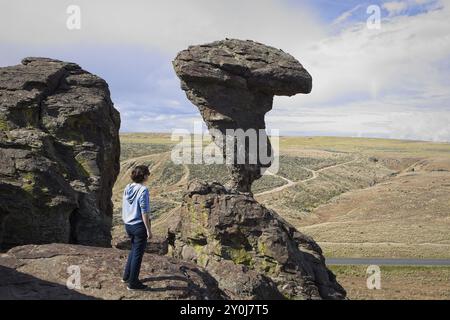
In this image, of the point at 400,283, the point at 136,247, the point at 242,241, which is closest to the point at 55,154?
the point at 242,241

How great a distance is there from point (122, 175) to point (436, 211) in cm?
6644

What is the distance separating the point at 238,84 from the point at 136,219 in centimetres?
1682

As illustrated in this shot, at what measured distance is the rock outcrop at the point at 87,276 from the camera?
39.8 feet

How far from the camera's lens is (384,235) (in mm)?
65312

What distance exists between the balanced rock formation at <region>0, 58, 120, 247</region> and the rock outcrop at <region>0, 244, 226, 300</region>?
298 cm

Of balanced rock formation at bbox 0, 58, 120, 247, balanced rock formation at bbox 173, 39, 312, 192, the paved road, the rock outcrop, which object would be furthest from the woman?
the paved road

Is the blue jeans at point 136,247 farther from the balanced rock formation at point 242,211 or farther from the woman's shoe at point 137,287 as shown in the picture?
the balanced rock formation at point 242,211

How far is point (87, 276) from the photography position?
12852 millimetres

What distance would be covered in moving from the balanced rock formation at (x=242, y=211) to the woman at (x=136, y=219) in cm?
461

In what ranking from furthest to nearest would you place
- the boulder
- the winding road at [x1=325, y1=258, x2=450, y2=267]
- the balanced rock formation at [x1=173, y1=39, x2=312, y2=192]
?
the winding road at [x1=325, y1=258, x2=450, y2=267], the balanced rock formation at [x1=173, y1=39, x2=312, y2=192], the boulder

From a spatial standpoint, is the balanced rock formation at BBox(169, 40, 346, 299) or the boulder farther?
the boulder

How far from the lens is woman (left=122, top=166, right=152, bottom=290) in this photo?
11883mm

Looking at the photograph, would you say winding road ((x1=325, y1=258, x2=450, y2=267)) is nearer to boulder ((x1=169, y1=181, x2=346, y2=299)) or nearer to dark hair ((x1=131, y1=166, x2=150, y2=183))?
boulder ((x1=169, y1=181, x2=346, y2=299))
